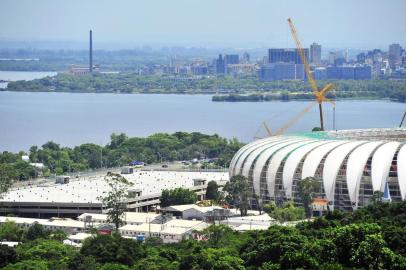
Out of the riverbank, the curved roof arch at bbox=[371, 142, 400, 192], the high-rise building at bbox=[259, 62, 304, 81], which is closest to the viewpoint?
the curved roof arch at bbox=[371, 142, 400, 192]

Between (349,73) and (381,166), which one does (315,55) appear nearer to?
(349,73)

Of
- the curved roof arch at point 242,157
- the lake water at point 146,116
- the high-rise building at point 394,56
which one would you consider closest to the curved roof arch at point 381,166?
the curved roof arch at point 242,157

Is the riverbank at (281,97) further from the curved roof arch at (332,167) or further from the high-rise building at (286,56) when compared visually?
the curved roof arch at (332,167)

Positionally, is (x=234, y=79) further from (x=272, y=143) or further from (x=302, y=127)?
(x=272, y=143)

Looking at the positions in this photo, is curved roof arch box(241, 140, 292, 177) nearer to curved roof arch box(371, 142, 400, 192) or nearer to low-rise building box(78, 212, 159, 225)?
low-rise building box(78, 212, 159, 225)

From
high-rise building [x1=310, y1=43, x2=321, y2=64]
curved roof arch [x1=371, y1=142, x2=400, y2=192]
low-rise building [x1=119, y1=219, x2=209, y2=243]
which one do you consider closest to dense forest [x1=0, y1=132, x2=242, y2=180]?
curved roof arch [x1=371, y1=142, x2=400, y2=192]

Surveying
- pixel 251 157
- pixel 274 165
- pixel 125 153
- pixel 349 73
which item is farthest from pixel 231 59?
pixel 274 165
